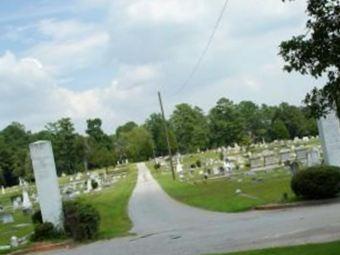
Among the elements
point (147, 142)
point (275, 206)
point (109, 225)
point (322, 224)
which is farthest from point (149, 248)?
point (147, 142)

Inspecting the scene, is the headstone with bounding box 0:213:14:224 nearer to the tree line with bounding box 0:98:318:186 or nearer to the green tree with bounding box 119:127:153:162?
the tree line with bounding box 0:98:318:186

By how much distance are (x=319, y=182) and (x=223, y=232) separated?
624 cm

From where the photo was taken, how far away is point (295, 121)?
13288 cm

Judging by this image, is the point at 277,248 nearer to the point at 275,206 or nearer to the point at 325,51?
the point at 325,51

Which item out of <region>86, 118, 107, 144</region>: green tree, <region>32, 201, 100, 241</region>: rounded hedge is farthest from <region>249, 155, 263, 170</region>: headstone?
<region>86, 118, 107, 144</region>: green tree

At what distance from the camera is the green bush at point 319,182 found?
23.6m

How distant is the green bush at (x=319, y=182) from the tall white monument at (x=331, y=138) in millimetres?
3845

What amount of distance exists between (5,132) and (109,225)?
492 feet

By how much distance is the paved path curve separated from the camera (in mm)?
15719

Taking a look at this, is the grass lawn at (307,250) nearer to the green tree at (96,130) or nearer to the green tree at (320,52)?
the green tree at (320,52)

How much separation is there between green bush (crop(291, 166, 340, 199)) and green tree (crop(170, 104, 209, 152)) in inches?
4460

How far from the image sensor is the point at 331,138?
91.8ft

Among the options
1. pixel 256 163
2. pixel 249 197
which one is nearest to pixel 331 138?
pixel 249 197

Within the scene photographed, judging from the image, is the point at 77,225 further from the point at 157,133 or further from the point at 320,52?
the point at 157,133
